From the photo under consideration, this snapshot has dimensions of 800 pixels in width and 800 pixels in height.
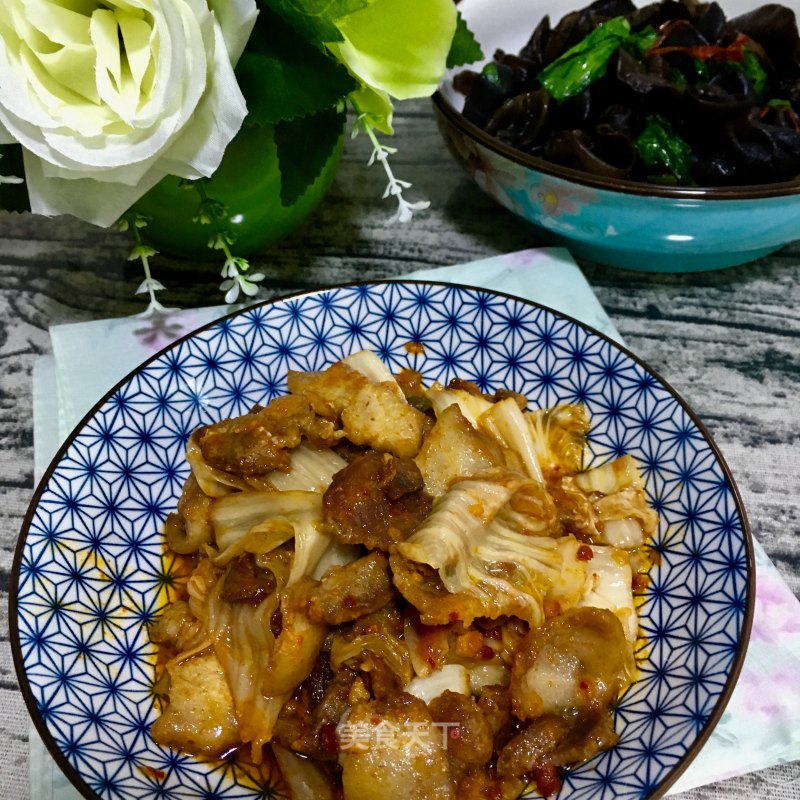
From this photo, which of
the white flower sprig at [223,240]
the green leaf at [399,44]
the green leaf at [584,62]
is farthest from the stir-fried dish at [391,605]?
the green leaf at [584,62]

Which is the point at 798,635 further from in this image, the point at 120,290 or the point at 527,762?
the point at 120,290

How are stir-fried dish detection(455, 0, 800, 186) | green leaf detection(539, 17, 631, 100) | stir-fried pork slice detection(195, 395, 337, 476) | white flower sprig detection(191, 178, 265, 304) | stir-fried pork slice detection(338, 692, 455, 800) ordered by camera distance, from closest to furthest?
stir-fried pork slice detection(338, 692, 455, 800) → stir-fried pork slice detection(195, 395, 337, 476) → white flower sprig detection(191, 178, 265, 304) → stir-fried dish detection(455, 0, 800, 186) → green leaf detection(539, 17, 631, 100)

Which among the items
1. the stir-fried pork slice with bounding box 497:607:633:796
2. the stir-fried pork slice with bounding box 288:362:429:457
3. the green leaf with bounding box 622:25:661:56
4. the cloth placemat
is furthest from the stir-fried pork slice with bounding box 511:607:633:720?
the green leaf with bounding box 622:25:661:56

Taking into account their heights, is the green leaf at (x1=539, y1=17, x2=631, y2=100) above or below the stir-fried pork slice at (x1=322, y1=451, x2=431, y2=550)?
above

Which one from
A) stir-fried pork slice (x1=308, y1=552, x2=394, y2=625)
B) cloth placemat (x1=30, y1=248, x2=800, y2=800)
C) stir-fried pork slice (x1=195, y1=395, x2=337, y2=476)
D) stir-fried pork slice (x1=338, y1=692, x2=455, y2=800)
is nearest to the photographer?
stir-fried pork slice (x1=338, y1=692, x2=455, y2=800)

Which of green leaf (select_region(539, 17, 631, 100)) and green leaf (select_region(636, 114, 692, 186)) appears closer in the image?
green leaf (select_region(636, 114, 692, 186))

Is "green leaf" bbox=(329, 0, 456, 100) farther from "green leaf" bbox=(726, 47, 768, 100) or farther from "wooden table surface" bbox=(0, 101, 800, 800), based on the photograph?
"green leaf" bbox=(726, 47, 768, 100)

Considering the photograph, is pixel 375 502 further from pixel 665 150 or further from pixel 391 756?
pixel 665 150

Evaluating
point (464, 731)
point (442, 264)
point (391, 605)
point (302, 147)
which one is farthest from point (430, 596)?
point (442, 264)
